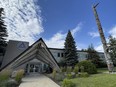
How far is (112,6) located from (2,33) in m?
21.0

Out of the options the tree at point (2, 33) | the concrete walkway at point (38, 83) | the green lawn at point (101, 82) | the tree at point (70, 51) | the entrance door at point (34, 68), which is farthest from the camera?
the tree at point (70, 51)

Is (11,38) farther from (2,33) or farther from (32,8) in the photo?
(32,8)

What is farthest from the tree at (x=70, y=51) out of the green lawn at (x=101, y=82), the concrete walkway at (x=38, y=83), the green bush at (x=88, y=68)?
the green lawn at (x=101, y=82)

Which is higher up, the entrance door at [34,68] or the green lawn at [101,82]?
the entrance door at [34,68]

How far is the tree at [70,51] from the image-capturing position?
32441 millimetres

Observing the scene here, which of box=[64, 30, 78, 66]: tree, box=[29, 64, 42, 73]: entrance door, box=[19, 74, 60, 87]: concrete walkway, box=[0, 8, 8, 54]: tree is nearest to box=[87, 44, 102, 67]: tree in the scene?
box=[64, 30, 78, 66]: tree

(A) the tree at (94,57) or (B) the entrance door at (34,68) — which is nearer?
(B) the entrance door at (34,68)

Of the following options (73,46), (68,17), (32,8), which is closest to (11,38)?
(73,46)

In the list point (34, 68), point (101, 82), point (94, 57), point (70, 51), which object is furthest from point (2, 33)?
point (101, 82)

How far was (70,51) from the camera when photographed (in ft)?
108

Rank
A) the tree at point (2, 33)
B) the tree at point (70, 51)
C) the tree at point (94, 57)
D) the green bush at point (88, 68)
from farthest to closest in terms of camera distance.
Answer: the tree at point (94, 57), the tree at point (70, 51), the tree at point (2, 33), the green bush at point (88, 68)

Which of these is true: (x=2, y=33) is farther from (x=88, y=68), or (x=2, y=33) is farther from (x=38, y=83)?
(x=88, y=68)

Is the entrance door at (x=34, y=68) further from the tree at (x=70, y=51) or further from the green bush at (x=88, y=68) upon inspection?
the green bush at (x=88, y=68)

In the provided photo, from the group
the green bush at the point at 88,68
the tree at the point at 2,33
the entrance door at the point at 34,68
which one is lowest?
the green bush at the point at 88,68
